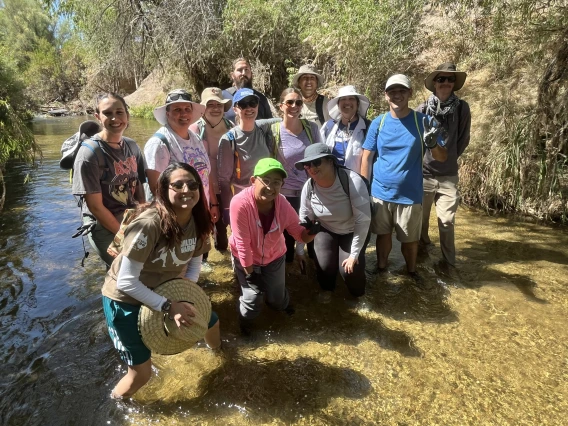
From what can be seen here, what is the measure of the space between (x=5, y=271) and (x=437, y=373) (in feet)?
17.1

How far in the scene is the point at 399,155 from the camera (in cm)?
401

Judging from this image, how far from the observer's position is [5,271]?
504 cm

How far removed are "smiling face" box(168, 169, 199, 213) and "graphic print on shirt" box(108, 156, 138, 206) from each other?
77 cm

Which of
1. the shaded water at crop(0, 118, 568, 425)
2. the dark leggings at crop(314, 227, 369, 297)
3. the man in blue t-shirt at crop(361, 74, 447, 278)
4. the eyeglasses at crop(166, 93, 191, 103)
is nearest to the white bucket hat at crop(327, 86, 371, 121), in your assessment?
the man in blue t-shirt at crop(361, 74, 447, 278)

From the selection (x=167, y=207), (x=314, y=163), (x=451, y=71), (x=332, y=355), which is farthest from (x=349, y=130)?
(x=167, y=207)

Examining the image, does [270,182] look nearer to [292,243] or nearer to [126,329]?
[126,329]

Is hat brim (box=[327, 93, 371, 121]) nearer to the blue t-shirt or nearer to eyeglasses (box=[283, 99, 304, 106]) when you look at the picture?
the blue t-shirt

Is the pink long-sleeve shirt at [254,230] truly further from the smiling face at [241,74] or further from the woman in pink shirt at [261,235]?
the smiling face at [241,74]

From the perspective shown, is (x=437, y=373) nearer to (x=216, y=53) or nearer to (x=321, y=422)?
(x=321, y=422)

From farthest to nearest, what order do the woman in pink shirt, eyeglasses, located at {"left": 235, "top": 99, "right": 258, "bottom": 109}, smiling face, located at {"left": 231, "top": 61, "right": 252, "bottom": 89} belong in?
1. smiling face, located at {"left": 231, "top": 61, "right": 252, "bottom": 89}
2. eyeglasses, located at {"left": 235, "top": 99, "right": 258, "bottom": 109}
3. the woman in pink shirt

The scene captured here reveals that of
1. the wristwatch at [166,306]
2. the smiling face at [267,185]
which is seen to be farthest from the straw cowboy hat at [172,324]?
the smiling face at [267,185]

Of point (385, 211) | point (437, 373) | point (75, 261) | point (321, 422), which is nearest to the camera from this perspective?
point (321, 422)

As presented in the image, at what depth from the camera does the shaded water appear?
2738mm

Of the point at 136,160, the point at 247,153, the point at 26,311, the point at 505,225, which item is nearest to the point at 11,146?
the point at 26,311
